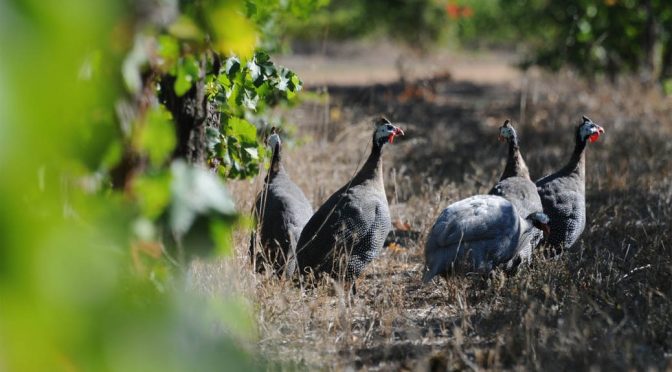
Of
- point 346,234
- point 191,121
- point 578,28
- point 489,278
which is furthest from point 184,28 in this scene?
point 578,28

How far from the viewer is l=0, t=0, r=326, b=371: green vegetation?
1.18 metres

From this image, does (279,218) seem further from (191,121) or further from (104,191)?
(104,191)

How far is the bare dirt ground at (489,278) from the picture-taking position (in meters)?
3.62

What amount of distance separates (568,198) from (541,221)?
60cm

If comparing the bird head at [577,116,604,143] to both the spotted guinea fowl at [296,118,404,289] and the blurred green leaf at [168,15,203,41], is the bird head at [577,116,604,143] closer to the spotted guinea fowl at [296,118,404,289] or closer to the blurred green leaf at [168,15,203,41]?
the spotted guinea fowl at [296,118,404,289]

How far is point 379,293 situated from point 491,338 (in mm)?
944

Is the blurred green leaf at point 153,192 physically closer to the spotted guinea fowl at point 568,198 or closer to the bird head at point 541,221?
the bird head at point 541,221

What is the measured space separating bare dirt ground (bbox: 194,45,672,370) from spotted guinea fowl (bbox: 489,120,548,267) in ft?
0.80

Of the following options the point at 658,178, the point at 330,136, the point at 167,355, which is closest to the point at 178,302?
the point at 167,355

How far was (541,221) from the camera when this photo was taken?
16.3 feet

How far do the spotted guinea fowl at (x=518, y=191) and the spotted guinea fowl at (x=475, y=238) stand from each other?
0.31 ft

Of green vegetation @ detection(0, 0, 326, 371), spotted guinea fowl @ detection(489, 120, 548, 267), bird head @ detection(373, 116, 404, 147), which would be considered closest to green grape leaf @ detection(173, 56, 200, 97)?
green vegetation @ detection(0, 0, 326, 371)

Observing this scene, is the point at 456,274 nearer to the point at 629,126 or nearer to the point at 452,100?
the point at 629,126

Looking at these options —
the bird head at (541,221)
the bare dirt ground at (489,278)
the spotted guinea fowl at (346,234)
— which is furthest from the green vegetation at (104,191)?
the bird head at (541,221)
